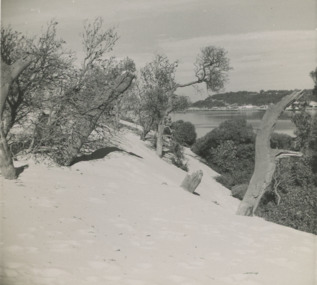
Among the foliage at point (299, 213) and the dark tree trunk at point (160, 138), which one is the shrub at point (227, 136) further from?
the foliage at point (299, 213)

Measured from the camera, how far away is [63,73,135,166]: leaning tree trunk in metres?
11.2

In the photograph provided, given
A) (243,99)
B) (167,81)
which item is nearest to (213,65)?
(167,81)

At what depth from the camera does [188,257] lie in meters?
5.39

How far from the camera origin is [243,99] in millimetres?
40844

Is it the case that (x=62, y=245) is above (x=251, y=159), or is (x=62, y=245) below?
above

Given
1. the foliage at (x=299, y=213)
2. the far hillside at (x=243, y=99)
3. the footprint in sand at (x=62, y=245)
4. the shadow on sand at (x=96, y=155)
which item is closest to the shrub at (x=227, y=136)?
the far hillside at (x=243, y=99)

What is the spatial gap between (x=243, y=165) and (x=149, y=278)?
88.2 ft

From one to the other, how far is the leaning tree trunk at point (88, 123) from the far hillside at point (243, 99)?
15322 mm

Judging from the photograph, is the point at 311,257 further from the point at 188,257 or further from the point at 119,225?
the point at 119,225

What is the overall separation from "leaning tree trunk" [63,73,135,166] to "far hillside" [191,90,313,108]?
15322 mm

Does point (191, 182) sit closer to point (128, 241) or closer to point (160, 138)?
point (128, 241)

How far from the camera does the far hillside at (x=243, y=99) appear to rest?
29484 mm

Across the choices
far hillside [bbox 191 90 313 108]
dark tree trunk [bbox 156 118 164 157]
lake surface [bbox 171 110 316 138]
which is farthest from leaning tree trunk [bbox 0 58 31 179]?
lake surface [bbox 171 110 316 138]

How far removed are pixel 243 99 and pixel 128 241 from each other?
36710mm
